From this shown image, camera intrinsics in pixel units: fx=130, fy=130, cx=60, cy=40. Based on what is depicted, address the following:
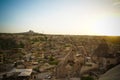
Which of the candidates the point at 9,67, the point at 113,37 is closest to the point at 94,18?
the point at 113,37

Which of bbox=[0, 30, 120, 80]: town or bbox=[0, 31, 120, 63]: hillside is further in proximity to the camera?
bbox=[0, 31, 120, 63]: hillside

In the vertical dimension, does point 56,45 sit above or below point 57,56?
above

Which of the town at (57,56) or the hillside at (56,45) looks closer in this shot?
the town at (57,56)

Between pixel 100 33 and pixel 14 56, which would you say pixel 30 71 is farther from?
pixel 100 33

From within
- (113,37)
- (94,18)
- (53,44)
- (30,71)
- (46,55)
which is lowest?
(30,71)

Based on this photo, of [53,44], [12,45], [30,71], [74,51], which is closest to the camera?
[30,71]

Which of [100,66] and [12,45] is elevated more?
[12,45]

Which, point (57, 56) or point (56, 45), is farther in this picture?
point (56, 45)

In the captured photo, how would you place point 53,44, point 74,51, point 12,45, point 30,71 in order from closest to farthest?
1. point 30,71
2. point 12,45
3. point 74,51
4. point 53,44
